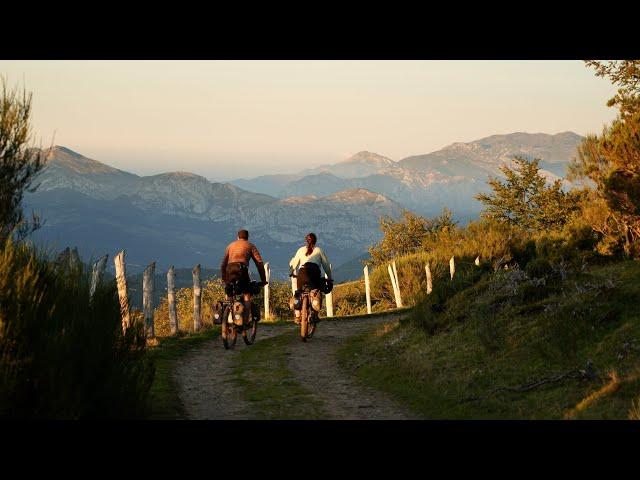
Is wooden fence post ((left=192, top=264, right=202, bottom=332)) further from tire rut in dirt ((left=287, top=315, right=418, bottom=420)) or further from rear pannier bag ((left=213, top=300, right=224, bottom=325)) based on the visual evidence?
rear pannier bag ((left=213, top=300, right=224, bottom=325))

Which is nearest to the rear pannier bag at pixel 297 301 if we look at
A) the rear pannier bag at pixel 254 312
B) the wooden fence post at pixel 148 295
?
the rear pannier bag at pixel 254 312

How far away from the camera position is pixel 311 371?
1513 cm

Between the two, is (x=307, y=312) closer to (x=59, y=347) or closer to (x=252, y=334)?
(x=252, y=334)

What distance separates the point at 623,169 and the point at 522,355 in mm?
7687

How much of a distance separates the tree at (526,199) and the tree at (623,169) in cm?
2849

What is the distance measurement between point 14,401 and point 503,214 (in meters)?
51.3

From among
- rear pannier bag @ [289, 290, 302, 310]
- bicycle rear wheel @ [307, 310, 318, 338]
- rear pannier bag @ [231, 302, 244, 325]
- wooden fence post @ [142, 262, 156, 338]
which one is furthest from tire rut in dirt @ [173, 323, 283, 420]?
wooden fence post @ [142, 262, 156, 338]

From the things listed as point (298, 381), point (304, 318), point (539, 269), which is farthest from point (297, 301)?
point (539, 269)

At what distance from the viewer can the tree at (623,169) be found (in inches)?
703

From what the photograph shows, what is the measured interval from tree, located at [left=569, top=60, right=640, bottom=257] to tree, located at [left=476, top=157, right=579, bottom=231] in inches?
1122

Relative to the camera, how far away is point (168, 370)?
15.2m

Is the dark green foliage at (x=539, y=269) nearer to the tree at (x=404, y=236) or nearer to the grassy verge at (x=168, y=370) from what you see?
the grassy verge at (x=168, y=370)
